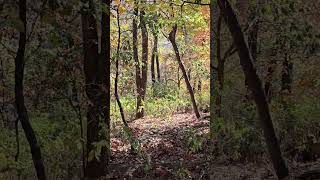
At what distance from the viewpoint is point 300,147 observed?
248 inches

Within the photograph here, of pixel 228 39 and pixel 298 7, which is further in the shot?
pixel 228 39

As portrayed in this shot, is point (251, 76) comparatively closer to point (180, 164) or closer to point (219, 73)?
point (219, 73)

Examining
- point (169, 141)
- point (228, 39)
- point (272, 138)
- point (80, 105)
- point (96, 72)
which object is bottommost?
point (169, 141)

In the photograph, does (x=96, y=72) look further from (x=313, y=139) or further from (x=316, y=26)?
(x=316, y=26)

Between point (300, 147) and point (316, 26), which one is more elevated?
point (316, 26)

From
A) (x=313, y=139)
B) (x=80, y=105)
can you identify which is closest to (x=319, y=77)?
(x=313, y=139)

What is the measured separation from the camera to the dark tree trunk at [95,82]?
19.4 ft

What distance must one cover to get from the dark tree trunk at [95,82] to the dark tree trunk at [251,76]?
89.0 inches

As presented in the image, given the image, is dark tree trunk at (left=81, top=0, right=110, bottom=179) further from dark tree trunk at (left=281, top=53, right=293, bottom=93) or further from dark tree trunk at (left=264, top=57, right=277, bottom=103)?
dark tree trunk at (left=281, top=53, right=293, bottom=93)

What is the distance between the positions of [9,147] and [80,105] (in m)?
1.56

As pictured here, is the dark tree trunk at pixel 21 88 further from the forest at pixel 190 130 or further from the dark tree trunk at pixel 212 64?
the dark tree trunk at pixel 212 64

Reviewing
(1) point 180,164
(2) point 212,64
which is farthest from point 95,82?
(2) point 212,64

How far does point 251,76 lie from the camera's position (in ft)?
13.6

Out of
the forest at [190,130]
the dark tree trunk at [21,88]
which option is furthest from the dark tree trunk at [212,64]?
the dark tree trunk at [21,88]
